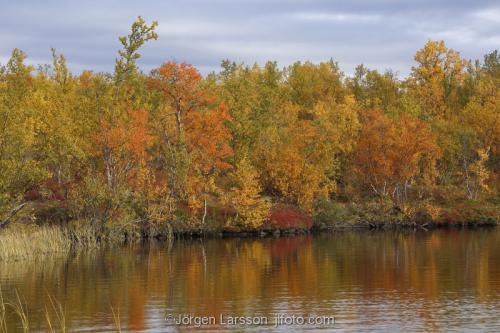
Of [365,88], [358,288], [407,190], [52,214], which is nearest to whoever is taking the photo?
[358,288]

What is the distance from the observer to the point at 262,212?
73375mm

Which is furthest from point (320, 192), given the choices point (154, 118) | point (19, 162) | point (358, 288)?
point (358, 288)

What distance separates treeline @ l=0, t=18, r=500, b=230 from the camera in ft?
210

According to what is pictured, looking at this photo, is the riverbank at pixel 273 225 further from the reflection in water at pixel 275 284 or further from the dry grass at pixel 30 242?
the reflection in water at pixel 275 284

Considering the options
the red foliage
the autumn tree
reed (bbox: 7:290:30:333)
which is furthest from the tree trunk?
the autumn tree

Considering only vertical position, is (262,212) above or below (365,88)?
below

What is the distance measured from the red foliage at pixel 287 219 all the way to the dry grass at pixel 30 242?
23.5 meters

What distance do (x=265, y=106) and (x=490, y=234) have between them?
35279mm

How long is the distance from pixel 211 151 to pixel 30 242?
24.8 meters

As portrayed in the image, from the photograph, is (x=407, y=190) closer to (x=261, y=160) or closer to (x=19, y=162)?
(x=261, y=160)

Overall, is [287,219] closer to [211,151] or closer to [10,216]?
[211,151]

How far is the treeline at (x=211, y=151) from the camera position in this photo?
6400 cm

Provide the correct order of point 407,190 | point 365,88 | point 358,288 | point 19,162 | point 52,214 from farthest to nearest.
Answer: point 365,88, point 407,190, point 52,214, point 19,162, point 358,288

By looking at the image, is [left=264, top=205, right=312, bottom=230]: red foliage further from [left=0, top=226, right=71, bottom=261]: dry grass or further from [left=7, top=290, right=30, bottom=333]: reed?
[left=7, top=290, right=30, bottom=333]: reed
